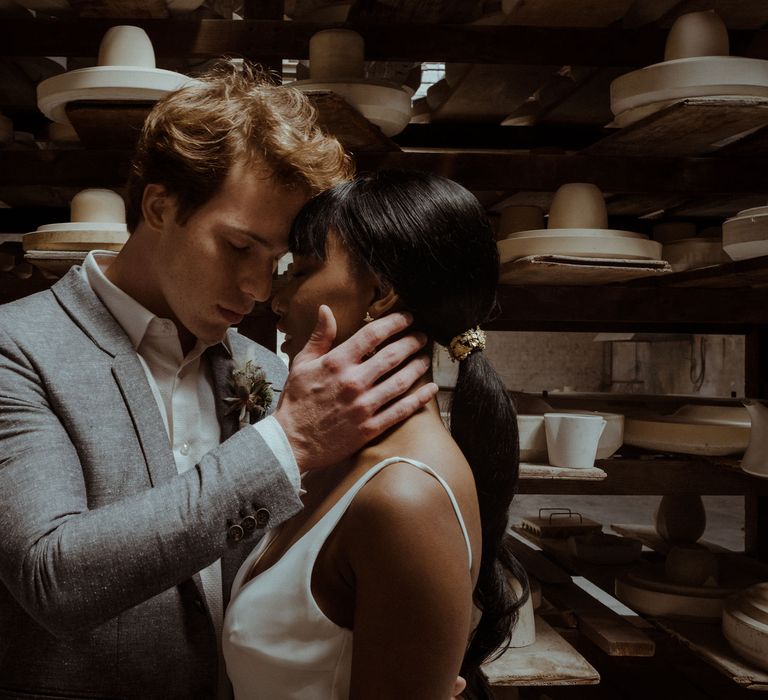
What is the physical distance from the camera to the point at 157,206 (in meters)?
1.72

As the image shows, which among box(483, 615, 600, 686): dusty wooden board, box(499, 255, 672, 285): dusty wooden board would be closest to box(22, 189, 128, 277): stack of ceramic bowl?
box(499, 255, 672, 285): dusty wooden board

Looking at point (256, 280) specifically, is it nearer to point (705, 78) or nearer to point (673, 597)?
point (705, 78)

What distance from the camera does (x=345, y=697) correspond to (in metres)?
1.23

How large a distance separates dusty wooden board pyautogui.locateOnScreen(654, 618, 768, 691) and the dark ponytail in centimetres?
122

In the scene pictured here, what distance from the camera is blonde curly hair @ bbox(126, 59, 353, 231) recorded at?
5.40ft

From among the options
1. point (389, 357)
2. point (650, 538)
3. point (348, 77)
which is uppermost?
point (348, 77)

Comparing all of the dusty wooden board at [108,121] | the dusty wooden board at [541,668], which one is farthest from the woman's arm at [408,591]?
the dusty wooden board at [108,121]

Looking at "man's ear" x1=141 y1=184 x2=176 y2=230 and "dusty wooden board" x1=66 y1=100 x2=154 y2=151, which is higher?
"dusty wooden board" x1=66 y1=100 x2=154 y2=151

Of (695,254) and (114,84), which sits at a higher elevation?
(114,84)

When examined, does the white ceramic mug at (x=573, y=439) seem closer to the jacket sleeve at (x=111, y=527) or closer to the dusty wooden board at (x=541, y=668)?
the dusty wooden board at (x=541, y=668)

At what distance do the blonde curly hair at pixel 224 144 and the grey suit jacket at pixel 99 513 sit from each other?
1.00 feet

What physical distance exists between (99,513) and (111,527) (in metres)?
0.04

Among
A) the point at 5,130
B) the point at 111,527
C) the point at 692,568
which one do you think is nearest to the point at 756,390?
the point at 692,568

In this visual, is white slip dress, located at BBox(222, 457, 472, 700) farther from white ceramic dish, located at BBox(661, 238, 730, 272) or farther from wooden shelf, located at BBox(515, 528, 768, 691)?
white ceramic dish, located at BBox(661, 238, 730, 272)
